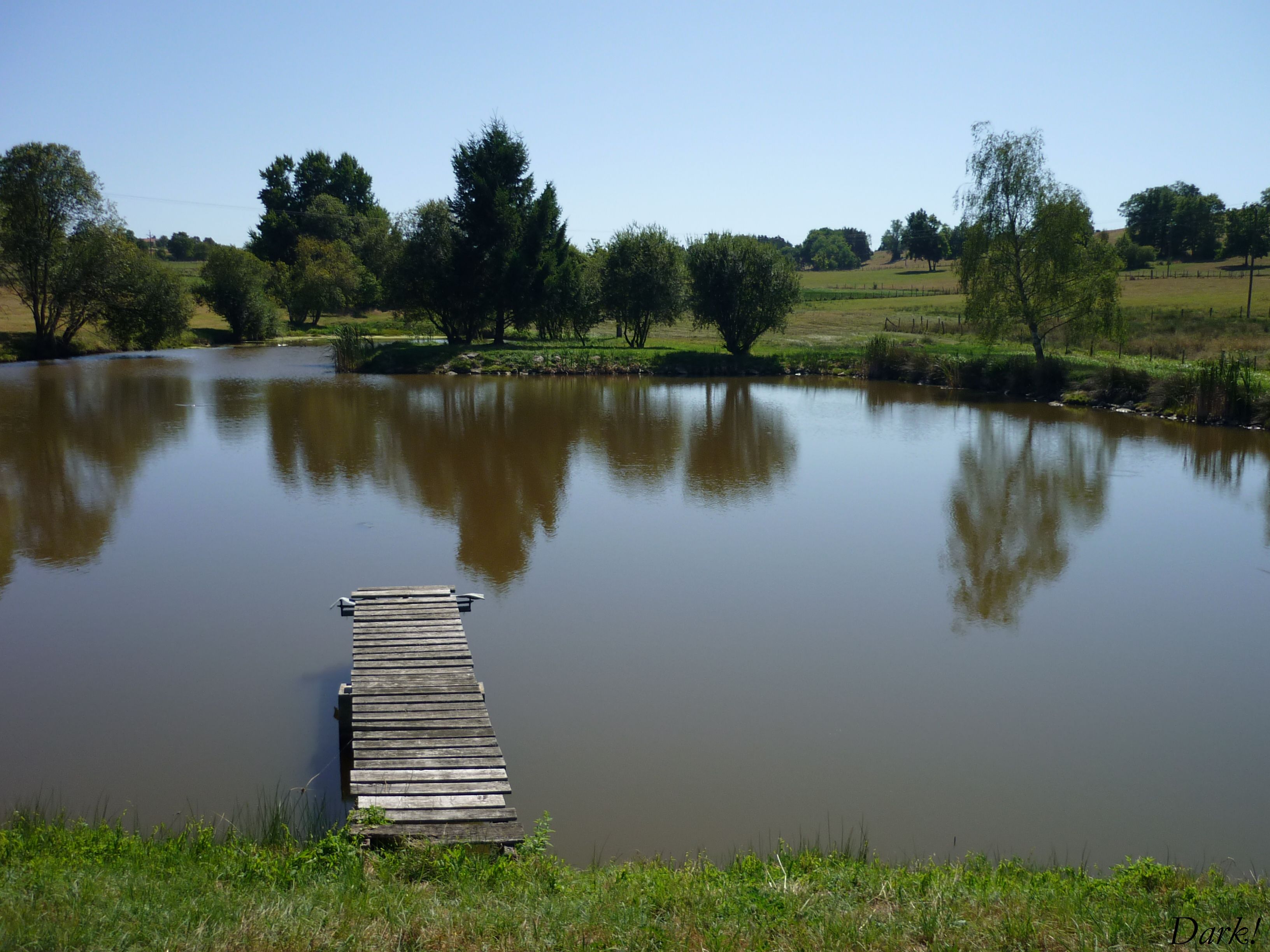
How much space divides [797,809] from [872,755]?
3.45 ft

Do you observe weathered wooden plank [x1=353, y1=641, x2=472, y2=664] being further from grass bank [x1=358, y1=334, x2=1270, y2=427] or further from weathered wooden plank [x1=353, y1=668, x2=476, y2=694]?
grass bank [x1=358, y1=334, x2=1270, y2=427]

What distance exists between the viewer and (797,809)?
635cm

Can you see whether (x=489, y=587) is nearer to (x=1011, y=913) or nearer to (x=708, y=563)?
(x=708, y=563)

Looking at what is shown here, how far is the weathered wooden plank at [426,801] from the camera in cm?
535

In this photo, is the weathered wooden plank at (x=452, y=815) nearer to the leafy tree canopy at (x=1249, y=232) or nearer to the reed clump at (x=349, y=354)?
the reed clump at (x=349, y=354)

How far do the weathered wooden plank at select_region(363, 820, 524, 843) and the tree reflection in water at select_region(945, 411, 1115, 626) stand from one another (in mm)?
6531

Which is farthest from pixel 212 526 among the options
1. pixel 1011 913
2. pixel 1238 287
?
pixel 1238 287

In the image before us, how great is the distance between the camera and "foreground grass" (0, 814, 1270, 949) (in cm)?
384

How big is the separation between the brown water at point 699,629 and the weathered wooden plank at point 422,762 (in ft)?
2.36

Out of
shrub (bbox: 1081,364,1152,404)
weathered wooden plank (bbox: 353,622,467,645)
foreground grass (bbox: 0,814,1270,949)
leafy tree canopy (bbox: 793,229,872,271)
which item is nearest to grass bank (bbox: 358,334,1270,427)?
shrub (bbox: 1081,364,1152,404)

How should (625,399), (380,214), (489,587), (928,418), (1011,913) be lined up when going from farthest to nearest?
(380,214) → (625,399) → (928,418) → (489,587) → (1011,913)

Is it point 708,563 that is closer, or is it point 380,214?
point 708,563

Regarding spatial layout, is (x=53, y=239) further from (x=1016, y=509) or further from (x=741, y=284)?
(x=1016, y=509)

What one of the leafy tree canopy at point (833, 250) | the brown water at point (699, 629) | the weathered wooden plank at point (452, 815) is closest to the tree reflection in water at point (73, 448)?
the brown water at point (699, 629)
